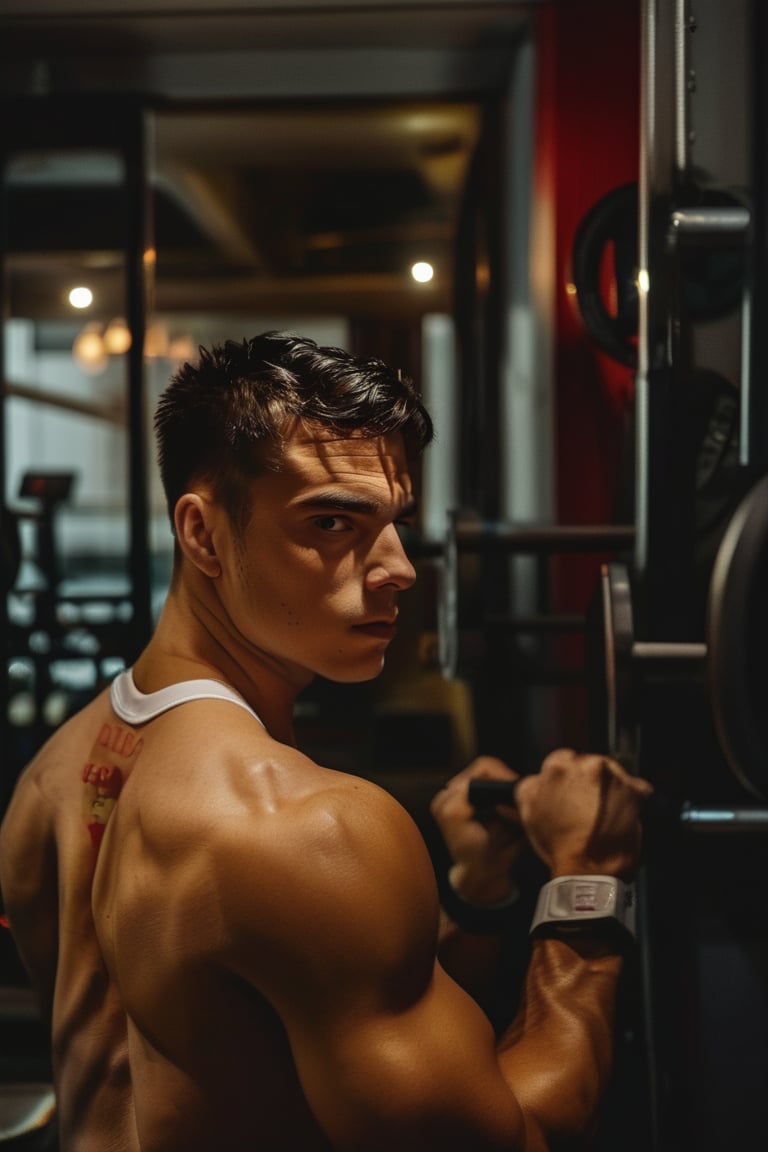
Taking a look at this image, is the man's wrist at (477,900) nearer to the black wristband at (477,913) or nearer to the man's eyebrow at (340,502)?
the black wristband at (477,913)

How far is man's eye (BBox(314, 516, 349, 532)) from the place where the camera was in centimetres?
93

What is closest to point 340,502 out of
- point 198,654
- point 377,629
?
point 377,629

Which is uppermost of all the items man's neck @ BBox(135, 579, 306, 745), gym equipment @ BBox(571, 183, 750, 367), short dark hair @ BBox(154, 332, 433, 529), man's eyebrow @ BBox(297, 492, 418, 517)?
gym equipment @ BBox(571, 183, 750, 367)

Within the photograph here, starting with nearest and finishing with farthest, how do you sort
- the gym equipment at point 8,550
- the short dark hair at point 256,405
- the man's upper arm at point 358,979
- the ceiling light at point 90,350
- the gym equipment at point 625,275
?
the man's upper arm at point 358,979, the short dark hair at point 256,405, the gym equipment at point 625,275, the gym equipment at point 8,550, the ceiling light at point 90,350

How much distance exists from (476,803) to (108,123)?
1.77 metres

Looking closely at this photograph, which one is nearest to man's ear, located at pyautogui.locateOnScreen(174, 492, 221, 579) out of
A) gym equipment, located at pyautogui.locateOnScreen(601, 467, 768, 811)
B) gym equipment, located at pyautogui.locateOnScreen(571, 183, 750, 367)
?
gym equipment, located at pyautogui.locateOnScreen(601, 467, 768, 811)

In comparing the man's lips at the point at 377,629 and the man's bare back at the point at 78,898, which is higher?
the man's lips at the point at 377,629

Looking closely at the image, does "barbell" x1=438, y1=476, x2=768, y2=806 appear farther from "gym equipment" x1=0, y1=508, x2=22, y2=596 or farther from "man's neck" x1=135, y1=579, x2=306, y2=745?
"gym equipment" x1=0, y1=508, x2=22, y2=596

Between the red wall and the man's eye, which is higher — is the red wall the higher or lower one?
the higher one

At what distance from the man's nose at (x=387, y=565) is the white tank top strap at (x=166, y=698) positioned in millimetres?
174

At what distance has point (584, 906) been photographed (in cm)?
108

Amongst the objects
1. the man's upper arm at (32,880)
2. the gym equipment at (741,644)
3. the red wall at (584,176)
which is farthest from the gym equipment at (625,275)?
the man's upper arm at (32,880)

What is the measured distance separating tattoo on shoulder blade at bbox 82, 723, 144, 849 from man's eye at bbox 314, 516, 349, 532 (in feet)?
0.90

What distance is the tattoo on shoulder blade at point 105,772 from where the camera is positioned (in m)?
0.99
